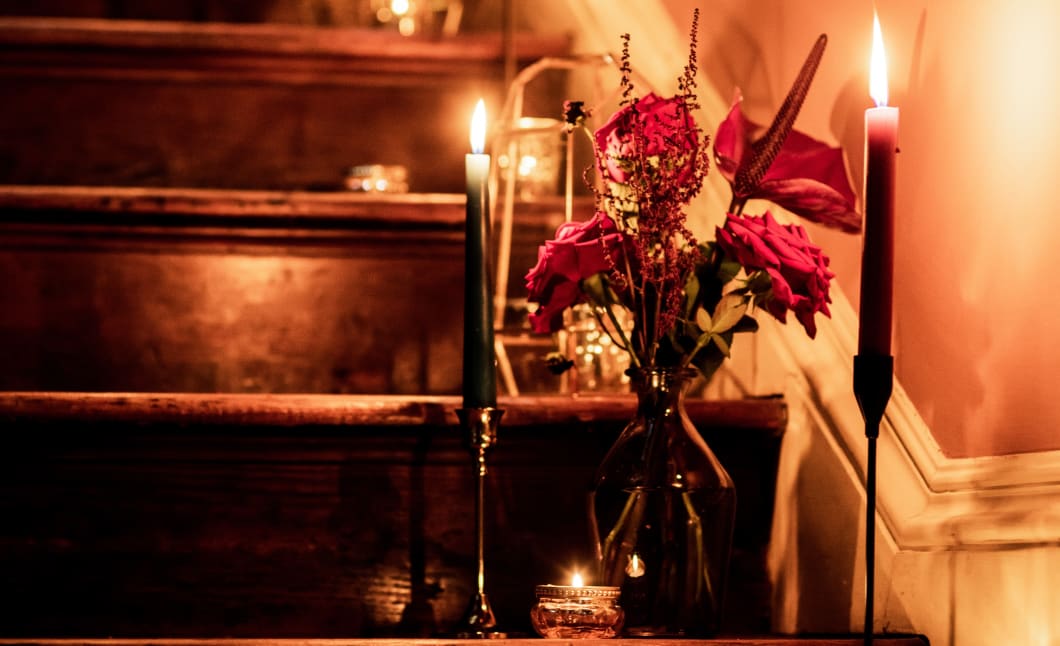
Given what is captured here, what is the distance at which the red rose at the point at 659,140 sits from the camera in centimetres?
111

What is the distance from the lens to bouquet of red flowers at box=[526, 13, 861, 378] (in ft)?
3.61

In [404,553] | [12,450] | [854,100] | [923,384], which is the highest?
[854,100]

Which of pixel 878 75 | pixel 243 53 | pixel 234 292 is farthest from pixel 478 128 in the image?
pixel 243 53

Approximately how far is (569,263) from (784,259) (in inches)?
7.8

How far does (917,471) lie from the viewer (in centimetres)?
115

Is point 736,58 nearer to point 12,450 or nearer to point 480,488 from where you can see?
point 480,488

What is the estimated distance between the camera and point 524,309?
1.80 m

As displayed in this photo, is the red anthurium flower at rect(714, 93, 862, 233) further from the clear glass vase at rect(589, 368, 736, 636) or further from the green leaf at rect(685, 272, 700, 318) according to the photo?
the clear glass vase at rect(589, 368, 736, 636)

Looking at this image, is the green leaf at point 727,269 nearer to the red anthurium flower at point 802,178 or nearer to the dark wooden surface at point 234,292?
the red anthurium flower at point 802,178

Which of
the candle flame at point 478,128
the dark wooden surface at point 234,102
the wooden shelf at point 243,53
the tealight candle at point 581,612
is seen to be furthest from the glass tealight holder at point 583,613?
the wooden shelf at point 243,53

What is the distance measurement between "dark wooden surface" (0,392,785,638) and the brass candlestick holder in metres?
0.15

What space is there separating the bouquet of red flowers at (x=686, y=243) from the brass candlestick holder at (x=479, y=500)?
0.34 ft

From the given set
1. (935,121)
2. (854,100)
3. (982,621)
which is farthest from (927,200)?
(982,621)

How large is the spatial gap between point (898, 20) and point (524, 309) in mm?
734
